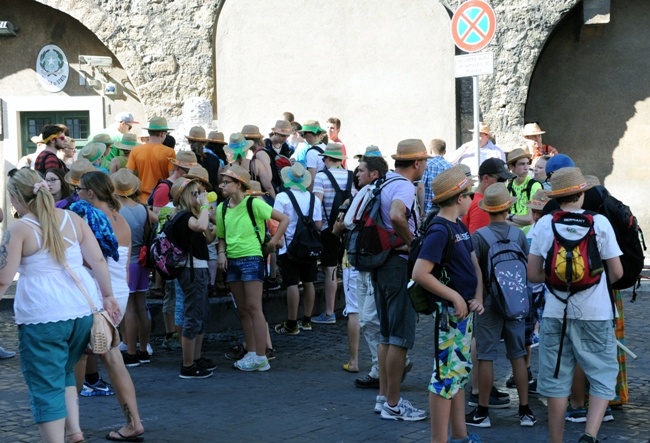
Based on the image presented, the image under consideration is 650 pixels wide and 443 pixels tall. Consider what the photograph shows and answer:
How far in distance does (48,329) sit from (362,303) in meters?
2.82

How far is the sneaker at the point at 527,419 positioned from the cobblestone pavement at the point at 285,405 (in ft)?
0.15

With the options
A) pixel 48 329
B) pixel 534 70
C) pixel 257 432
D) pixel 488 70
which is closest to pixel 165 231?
pixel 257 432

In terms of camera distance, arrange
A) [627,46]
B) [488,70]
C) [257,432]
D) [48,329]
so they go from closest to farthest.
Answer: [48,329] < [257,432] < [488,70] < [627,46]

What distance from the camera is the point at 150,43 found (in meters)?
16.1

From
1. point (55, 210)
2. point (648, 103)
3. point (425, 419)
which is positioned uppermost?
point (648, 103)

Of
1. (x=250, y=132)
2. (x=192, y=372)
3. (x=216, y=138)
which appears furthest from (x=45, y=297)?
(x=250, y=132)

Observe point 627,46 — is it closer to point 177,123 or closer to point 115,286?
point 177,123

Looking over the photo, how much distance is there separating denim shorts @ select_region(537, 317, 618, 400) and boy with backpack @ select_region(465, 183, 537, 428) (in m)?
0.73

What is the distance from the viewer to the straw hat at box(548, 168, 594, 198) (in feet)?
20.5

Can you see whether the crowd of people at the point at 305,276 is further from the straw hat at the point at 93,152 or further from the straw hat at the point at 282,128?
the straw hat at the point at 282,128

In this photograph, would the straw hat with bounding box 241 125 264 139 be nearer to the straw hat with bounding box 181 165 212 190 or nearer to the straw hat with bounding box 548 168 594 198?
the straw hat with bounding box 181 165 212 190

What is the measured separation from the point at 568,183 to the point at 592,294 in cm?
69

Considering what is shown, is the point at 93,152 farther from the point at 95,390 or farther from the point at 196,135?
the point at 95,390

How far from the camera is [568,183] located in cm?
627
